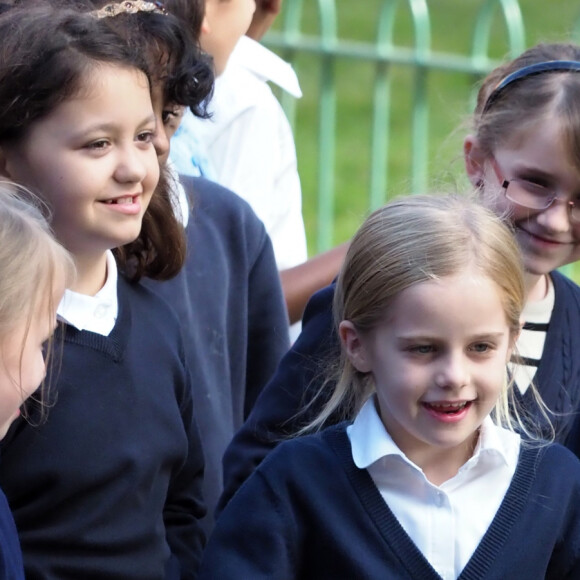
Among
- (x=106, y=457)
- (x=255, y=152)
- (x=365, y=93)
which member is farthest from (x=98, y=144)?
(x=365, y=93)

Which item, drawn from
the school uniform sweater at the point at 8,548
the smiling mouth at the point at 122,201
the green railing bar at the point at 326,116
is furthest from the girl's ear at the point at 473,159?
the green railing bar at the point at 326,116

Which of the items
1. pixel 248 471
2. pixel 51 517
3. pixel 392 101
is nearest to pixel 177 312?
pixel 248 471

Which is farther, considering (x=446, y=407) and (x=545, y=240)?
(x=545, y=240)

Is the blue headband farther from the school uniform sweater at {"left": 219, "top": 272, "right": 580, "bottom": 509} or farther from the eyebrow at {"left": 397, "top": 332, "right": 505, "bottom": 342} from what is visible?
the eyebrow at {"left": 397, "top": 332, "right": 505, "bottom": 342}

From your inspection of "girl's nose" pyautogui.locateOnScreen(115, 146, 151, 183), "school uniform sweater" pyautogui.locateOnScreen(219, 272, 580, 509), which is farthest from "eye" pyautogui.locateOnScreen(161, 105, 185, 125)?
"school uniform sweater" pyautogui.locateOnScreen(219, 272, 580, 509)

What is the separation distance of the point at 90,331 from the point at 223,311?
0.58 meters

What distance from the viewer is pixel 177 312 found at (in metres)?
2.88

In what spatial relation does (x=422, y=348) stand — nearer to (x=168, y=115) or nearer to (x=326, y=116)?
(x=168, y=115)

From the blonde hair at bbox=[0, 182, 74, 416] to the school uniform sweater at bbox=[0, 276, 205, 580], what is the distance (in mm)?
237

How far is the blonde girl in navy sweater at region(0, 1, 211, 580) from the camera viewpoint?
7.69 ft

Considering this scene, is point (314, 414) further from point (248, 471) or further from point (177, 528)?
point (177, 528)

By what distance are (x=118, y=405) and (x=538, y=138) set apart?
3.22 ft

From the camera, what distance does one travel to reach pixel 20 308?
213 centimetres

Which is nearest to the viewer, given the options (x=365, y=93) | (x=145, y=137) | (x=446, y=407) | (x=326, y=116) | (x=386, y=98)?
(x=446, y=407)
